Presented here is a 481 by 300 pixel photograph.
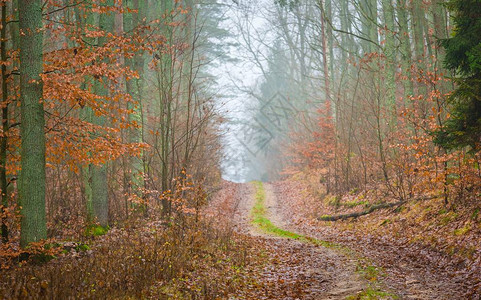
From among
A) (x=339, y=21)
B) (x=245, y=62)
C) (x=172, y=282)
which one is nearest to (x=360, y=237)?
(x=172, y=282)

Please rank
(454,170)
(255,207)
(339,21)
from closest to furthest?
(454,170) < (255,207) < (339,21)

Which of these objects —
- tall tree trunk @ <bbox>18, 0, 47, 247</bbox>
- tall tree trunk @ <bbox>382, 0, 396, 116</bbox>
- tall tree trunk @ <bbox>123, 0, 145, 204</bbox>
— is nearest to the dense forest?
tall tree trunk @ <bbox>18, 0, 47, 247</bbox>

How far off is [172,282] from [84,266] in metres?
1.70

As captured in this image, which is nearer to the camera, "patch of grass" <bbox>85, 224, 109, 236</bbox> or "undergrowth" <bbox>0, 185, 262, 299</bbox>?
"undergrowth" <bbox>0, 185, 262, 299</bbox>

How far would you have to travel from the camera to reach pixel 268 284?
8227mm

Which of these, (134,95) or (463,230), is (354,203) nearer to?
(463,230)

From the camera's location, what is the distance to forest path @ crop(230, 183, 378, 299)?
24.2 feet

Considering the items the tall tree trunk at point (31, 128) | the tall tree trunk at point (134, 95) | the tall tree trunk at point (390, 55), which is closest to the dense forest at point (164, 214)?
the tall tree trunk at point (31, 128)

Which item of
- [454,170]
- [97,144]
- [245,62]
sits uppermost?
[245,62]

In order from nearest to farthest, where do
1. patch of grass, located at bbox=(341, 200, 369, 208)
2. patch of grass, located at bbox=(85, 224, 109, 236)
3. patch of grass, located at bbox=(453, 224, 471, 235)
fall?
patch of grass, located at bbox=(453, 224, 471, 235) → patch of grass, located at bbox=(85, 224, 109, 236) → patch of grass, located at bbox=(341, 200, 369, 208)

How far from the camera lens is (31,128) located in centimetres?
819

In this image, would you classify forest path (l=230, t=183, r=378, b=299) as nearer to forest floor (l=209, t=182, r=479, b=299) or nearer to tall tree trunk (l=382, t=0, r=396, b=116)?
forest floor (l=209, t=182, r=479, b=299)

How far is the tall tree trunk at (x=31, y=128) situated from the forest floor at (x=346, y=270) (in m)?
4.73

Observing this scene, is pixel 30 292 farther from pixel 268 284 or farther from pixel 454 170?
pixel 454 170
